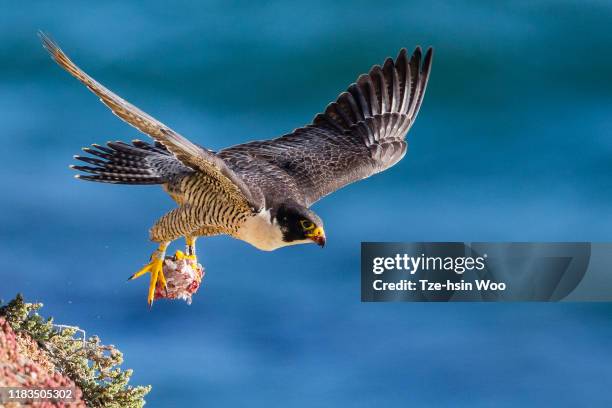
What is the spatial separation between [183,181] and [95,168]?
0.94 meters

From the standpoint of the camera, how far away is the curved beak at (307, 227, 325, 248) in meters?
8.52

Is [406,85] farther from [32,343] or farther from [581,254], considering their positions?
[32,343]

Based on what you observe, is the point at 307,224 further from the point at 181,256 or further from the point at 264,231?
the point at 181,256

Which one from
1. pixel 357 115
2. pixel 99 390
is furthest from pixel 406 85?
pixel 99 390

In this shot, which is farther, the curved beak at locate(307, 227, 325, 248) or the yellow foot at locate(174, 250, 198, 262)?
the yellow foot at locate(174, 250, 198, 262)

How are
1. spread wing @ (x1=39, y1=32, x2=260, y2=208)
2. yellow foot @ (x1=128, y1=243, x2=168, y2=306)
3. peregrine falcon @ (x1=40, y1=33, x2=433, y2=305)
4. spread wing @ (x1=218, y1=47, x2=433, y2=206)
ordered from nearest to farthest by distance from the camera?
spread wing @ (x1=39, y1=32, x2=260, y2=208) < peregrine falcon @ (x1=40, y1=33, x2=433, y2=305) < yellow foot @ (x1=128, y1=243, x2=168, y2=306) < spread wing @ (x1=218, y1=47, x2=433, y2=206)

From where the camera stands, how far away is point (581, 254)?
1024 centimetres

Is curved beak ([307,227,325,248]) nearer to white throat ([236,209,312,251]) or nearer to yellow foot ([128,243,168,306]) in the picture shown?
white throat ([236,209,312,251])

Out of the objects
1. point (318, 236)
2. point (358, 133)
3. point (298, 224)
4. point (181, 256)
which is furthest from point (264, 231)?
point (358, 133)

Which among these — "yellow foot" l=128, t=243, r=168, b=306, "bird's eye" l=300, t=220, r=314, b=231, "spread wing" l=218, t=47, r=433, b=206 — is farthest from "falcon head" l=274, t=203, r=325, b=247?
"yellow foot" l=128, t=243, r=168, b=306

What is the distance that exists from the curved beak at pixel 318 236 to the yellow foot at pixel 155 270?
1720 millimetres

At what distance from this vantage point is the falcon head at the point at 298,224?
8.55 meters

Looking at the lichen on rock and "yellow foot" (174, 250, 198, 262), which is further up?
"yellow foot" (174, 250, 198, 262)

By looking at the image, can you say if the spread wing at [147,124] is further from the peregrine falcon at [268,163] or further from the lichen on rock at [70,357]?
the lichen on rock at [70,357]
